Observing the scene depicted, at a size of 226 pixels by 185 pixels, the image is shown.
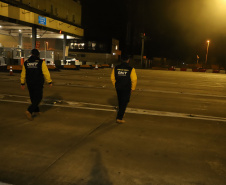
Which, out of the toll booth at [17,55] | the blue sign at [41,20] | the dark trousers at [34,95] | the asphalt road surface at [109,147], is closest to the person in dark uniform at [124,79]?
the asphalt road surface at [109,147]

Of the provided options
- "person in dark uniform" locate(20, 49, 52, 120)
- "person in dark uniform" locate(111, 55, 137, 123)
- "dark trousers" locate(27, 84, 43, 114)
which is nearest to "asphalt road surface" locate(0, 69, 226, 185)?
"dark trousers" locate(27, 84, 43, 114)

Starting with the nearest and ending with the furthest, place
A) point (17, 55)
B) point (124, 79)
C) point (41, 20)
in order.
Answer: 1. point (124, 79)
2. point (17, 55)
3. point (41, 20)

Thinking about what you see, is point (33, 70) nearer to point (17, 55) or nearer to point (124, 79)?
point (124, 79)

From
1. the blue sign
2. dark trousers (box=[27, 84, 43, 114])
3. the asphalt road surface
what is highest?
the blue sign

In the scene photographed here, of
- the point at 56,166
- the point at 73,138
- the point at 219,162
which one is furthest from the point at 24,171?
the point at 219,162

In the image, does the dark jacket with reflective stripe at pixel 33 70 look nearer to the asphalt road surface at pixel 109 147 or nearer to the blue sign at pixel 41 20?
the asphalt road surface at pixel 109 147

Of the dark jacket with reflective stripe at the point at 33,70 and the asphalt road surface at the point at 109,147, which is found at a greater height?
the dark jacket with reflective stripe at the point at 33,70

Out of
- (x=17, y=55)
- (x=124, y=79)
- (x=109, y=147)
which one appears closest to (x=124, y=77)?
(x=124, y=79)

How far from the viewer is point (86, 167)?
3525 mm

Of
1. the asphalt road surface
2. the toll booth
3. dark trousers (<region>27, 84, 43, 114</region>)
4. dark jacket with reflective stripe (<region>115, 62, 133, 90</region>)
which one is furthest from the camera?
the toll booth

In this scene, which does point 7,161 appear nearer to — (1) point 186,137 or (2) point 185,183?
(2) point 185,183

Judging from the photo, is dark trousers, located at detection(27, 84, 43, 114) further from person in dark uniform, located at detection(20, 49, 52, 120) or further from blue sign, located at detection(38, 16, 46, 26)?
blue sign, located at detection(38, 16, 46, 26)

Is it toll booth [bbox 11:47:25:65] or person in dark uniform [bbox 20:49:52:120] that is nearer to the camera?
person in dark uniform [bbox 20:49:52:120]

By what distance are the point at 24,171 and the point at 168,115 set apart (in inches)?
192
